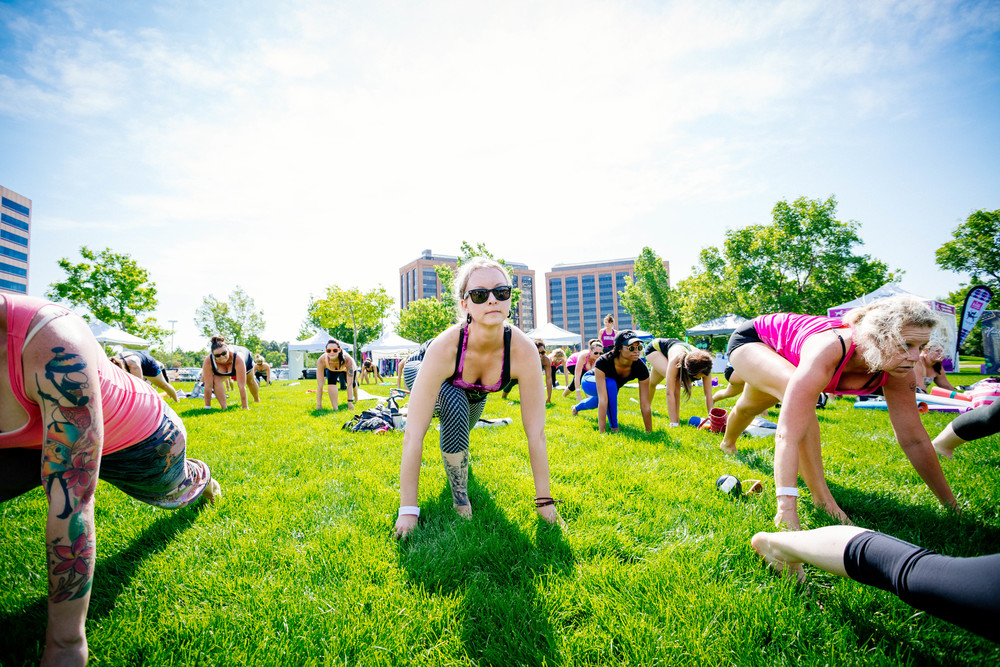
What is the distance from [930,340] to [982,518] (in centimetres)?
153

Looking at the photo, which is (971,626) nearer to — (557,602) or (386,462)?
(557,602)

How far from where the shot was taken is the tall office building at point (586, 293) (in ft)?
476

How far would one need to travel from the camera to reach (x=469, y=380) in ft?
11.2

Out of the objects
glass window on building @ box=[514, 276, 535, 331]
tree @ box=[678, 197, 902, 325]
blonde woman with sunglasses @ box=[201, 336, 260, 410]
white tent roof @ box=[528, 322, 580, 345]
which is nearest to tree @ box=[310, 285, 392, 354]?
white tent roof @ box=[528, 322, 580, 345]

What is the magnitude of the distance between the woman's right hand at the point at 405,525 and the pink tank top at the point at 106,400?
1661 millimetres

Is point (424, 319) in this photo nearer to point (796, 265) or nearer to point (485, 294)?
point (796, 265)

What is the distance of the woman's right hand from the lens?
281 cm

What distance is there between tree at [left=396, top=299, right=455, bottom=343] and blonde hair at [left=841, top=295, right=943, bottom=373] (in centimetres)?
4414

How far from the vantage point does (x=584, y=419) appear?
25.3ft

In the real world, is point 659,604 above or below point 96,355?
below

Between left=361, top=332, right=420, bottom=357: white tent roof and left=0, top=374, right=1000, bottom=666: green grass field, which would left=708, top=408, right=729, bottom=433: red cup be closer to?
left=0, top=374, right=1000, bottom=666: green grass field

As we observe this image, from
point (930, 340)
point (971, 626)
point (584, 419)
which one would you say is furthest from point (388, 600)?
point (584, 419)

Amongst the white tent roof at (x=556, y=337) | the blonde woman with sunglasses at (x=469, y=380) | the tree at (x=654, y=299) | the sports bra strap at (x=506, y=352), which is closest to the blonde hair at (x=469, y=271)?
the blonde woman with sunglasses at (x=469, y=380)

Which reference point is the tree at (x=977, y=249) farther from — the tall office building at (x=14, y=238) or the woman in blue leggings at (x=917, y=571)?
the tall office building at (x=14, y=238)
